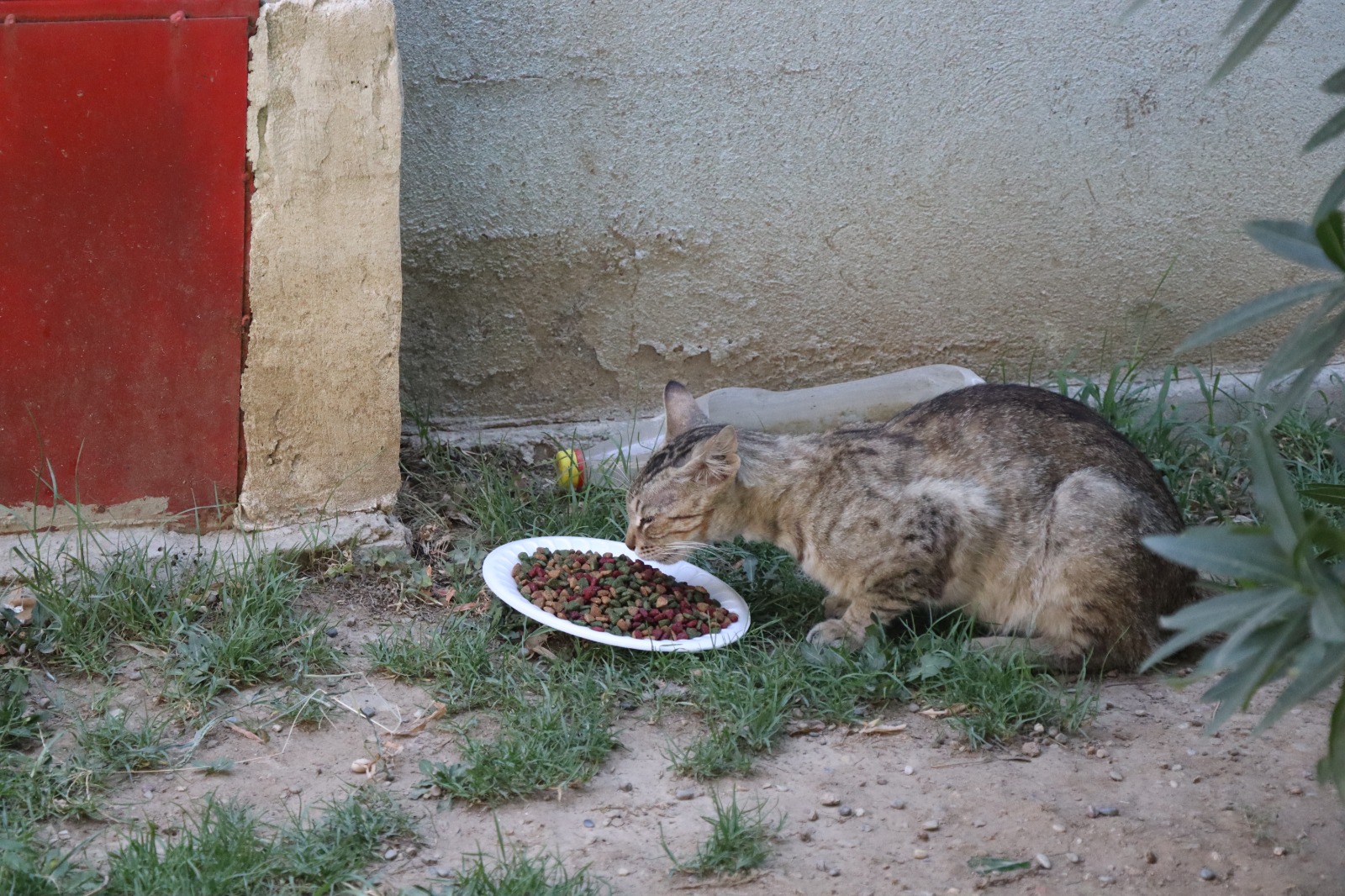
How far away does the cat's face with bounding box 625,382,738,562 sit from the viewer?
4070 mm

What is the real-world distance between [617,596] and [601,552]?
347 millimetres

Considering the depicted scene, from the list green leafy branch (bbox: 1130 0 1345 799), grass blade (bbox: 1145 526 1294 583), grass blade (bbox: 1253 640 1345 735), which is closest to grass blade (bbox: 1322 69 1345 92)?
green leafy branch (bbox: 1130 0 1345 799)

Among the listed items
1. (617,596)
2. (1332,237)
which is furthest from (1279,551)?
(617,596)

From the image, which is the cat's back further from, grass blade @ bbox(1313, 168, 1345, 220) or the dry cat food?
grass blade @ bbox(1313, 168, 1345, 220)

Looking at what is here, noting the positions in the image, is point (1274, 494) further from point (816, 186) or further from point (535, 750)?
point (816, 186)

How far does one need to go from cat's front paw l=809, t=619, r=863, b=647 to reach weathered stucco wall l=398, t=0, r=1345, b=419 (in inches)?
63.7

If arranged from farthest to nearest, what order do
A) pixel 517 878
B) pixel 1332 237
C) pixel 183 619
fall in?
pixel 183 619, pixel 517 878, pixel 1332 237

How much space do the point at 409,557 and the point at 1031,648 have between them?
223 centimetres

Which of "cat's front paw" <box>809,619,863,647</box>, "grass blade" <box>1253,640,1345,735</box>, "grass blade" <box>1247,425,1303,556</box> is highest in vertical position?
"grass blade" <box>1247,425,1303,556</box>

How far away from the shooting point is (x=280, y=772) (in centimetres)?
345

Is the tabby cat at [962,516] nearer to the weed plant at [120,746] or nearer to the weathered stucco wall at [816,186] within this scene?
the weathered stucco wall at [816,186]

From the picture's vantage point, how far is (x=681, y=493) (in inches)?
163

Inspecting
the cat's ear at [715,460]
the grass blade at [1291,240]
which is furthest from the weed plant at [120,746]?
the grass blade at [1291,240]

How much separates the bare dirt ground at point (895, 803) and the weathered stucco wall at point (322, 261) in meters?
0.92
